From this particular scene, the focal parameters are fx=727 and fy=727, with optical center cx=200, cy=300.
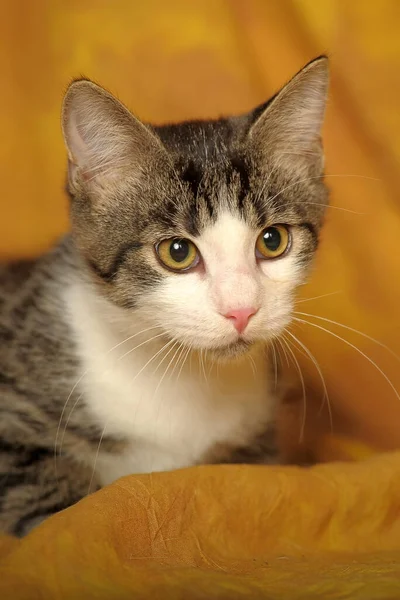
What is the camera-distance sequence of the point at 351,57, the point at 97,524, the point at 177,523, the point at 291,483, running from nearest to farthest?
the point at 97,524 → the point at 177,523 → the point at 291,483 → the point at 351,57

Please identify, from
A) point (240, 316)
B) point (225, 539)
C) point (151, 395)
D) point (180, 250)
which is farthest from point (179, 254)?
point (225, 539)

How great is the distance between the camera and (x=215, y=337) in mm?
1212

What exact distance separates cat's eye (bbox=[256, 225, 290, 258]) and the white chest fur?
25 cm

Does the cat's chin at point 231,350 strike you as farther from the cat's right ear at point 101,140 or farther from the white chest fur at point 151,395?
the cat's right ear at point 101,140

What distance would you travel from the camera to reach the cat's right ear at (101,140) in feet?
4.17

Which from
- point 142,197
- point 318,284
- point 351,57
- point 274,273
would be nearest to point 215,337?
point 274,273

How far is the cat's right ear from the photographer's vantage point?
1.27 m

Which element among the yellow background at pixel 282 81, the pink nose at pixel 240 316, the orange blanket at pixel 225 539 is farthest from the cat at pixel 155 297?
the yellow background at pixel 282 81

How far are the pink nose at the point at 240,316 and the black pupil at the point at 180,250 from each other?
0.48ft

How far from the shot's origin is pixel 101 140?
52.3 inches

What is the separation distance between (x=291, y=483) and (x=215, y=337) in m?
0.35

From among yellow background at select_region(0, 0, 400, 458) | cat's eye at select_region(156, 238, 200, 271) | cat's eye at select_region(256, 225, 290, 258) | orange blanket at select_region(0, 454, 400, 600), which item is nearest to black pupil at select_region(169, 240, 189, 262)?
cat's eye at select_region(156, 238, 200, 271)

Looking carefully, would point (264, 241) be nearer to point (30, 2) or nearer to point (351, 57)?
point (351, 57)

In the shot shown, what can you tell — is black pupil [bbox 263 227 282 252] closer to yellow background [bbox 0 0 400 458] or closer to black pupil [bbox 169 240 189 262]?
black pupil [bbox 169 240 189 262]
